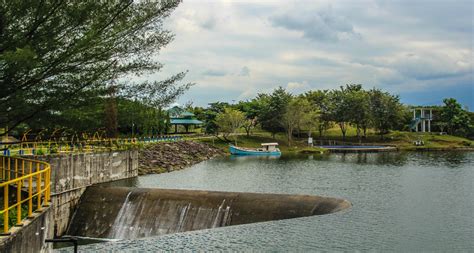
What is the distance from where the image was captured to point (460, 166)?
58.2m

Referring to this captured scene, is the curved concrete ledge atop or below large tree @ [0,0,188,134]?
below

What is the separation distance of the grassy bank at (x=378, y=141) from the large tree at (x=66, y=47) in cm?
7399

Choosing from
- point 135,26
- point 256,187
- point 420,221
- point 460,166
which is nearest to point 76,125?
point 135,26

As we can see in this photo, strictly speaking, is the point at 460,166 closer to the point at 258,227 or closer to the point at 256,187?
the point at 256,187

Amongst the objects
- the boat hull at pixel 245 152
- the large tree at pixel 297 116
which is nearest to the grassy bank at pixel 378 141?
the large tree at pixel 297 116

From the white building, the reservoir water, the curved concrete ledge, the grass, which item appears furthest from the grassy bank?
the reservoir water

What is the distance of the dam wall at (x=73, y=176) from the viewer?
30.3 metres

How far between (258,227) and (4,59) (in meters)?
16.1

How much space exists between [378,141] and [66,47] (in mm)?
96756

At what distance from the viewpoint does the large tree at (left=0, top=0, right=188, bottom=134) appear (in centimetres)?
1346

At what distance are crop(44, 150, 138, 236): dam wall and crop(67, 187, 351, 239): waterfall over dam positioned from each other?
1.21m

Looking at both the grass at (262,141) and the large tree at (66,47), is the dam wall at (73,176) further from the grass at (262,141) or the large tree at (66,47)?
the grass at (262,141)

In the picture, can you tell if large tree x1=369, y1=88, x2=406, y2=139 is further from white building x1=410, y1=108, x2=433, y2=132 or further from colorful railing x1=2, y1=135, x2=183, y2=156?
colorful railing x1=2, y1=135, x2=183, y2=156

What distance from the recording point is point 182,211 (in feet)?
90.8
